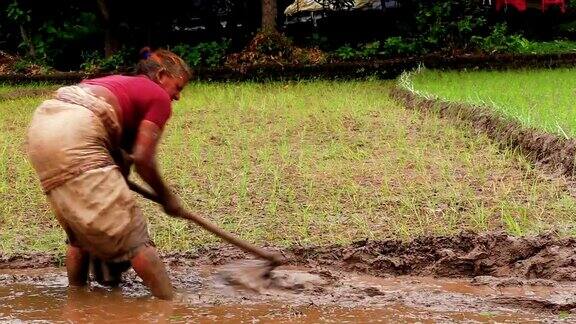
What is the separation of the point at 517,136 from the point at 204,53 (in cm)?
829

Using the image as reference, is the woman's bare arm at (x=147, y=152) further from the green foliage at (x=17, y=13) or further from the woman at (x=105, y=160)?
the green foliage at (x=17, y=13)

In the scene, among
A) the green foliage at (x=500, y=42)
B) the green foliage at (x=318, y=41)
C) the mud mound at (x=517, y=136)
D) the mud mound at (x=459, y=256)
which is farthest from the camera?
the green foliage at (x=318, y=41)

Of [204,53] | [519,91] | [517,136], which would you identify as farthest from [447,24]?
[517,136]

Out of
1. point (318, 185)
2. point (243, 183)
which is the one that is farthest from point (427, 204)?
point (243, 183)

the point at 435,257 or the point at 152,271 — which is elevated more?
the point at 152,271

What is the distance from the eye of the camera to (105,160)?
3.62m

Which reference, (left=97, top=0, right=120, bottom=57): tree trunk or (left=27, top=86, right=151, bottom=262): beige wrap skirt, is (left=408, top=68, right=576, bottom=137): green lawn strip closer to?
(left=27, top=86, right=151, bottom=262): beige wrap skirt

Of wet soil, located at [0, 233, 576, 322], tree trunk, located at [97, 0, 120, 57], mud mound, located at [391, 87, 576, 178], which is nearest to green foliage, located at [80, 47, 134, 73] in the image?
tree trunk, located at [97, 0, 120, 57]

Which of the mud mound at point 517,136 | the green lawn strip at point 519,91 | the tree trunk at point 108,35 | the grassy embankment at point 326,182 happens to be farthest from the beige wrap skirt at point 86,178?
the tree trunk at point 108,35

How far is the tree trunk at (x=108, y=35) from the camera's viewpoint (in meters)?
14.3

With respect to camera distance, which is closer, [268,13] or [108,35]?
[268,13]

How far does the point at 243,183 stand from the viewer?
586 centimetres

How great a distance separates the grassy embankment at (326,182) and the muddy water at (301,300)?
0.56m

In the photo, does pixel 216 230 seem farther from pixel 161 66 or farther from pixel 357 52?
pixel 357 52
